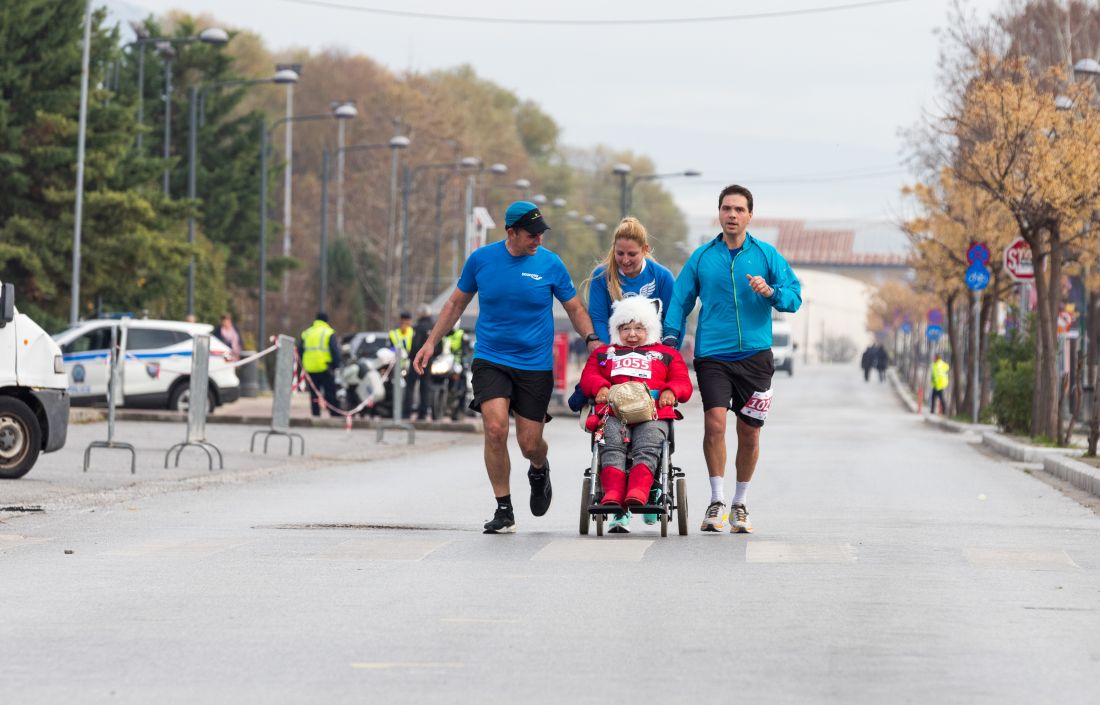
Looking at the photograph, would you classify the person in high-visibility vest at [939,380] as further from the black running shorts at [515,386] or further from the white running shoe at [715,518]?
the black running shorts at [515,386]

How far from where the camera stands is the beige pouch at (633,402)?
11.9 m

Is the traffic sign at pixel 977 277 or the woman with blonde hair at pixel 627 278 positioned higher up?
the traffic sign at pixel 977 277

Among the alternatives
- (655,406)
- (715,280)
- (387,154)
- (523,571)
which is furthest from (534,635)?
(387,154)

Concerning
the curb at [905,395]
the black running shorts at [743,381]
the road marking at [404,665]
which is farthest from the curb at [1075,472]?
the curb at [905,395]

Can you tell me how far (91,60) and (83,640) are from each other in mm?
38041

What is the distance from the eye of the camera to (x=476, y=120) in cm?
11281

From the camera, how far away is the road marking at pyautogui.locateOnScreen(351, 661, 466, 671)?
24.2 feet

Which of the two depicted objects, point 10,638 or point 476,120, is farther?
point 476,120

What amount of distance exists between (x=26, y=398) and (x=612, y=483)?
8.07 metres

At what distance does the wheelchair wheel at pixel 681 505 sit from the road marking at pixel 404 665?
15.8ft

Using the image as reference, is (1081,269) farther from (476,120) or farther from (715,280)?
(476,120)

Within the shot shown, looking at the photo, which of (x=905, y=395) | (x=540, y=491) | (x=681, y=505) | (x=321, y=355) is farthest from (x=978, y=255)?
(x=905, y=395)

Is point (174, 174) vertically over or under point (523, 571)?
over

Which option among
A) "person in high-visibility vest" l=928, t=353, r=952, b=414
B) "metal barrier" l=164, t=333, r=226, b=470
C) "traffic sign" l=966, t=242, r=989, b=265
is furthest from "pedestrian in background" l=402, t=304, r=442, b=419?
"person in high-visibility vest" l=928, t=353, r=952, b=414
